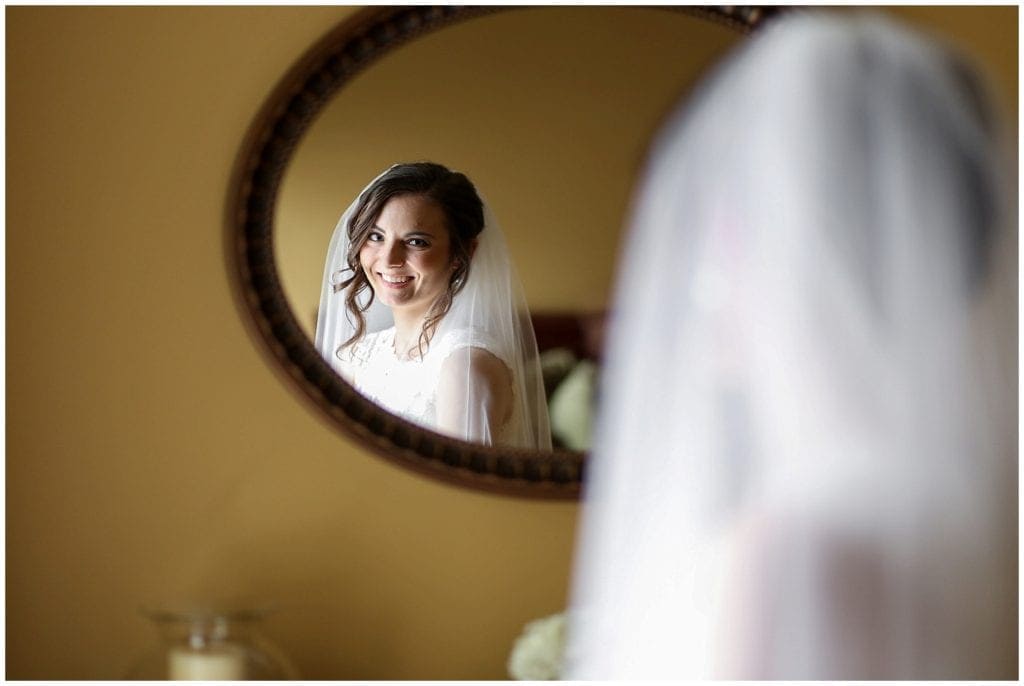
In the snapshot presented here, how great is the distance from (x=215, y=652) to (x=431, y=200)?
82cm

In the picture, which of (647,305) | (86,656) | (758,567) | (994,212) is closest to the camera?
(758,567)

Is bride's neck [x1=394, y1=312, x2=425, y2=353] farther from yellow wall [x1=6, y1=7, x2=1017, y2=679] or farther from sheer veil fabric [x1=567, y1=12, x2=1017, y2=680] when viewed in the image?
sheer veil fabric [x1=567, y1=12, x2=1017, y2=680]

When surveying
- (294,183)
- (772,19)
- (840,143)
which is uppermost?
(772,19)

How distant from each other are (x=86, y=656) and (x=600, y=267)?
111 cm

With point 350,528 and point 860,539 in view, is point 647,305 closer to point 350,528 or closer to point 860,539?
point 860,539

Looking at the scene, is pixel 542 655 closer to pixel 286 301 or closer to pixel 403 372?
pixel 403 372

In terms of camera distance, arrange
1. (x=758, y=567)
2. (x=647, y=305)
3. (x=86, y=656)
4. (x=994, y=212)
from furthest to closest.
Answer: (x=86, y=656) → (x=647, y=305) → (x=994, y=212) → (x=758, y=567)

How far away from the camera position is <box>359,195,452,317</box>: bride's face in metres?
1.94

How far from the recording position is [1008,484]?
916 millimetres

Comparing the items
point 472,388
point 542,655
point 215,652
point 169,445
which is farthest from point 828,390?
point 169,445

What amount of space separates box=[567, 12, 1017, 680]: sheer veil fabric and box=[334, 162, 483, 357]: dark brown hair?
36.7 inches

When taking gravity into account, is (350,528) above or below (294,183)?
below

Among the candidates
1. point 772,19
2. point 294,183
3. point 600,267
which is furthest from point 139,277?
point 772,19

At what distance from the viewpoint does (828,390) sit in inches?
34.8
